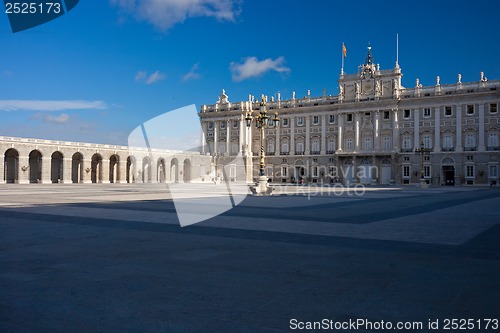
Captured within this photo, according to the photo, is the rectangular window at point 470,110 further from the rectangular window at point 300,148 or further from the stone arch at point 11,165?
the stone arch at point 11,165

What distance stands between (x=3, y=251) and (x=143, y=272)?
3.56 m

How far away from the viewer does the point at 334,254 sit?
856 centimetres

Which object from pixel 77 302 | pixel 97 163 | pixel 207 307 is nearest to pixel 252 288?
pixel 207 307

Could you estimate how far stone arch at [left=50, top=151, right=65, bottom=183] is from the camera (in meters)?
66.4

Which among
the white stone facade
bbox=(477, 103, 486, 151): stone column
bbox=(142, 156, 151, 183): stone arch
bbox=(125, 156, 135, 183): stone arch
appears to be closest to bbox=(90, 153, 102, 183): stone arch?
the white stone facade

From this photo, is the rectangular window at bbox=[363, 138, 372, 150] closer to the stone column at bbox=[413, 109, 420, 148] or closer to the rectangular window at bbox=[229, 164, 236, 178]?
the stone column at bbox=[413, 109, 420, 148]

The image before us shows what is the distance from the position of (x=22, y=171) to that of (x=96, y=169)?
1475cm

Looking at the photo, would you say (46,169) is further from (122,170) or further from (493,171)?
(493,171)

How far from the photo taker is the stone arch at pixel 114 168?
71838mm

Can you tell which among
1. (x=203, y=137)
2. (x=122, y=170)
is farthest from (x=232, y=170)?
(x=122, y=170)

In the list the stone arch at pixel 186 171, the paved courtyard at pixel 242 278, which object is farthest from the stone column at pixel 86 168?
the paved courtyard at pixel 242 278

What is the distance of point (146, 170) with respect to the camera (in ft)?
264

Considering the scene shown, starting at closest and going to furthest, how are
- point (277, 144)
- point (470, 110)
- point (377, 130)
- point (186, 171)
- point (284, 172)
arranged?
point (470, 110) < point (377, 130) < point (284, 172) < point (277, 144) < point (186, 171)

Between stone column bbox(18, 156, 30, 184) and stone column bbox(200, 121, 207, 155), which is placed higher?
stone column bbox(200, 121, 207, 155)
